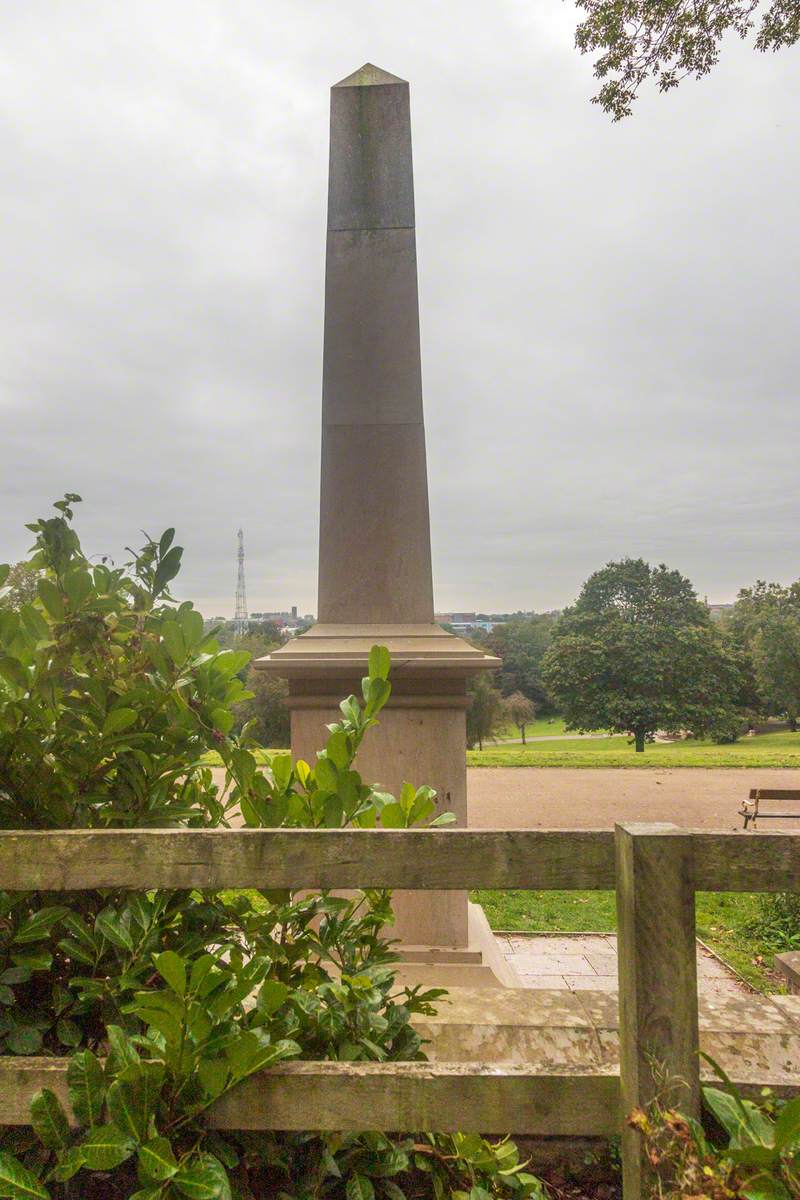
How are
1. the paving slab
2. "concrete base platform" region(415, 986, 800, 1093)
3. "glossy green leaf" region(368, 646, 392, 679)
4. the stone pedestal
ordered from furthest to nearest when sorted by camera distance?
1. the paving slab
2. the stone pedestal
3. "concrete base platform" region(415, 986, 800, 1093)
4. "glossy green leaf" region(368, 646, 392, 679)

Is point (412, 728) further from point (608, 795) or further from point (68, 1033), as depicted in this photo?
point (608, 795)

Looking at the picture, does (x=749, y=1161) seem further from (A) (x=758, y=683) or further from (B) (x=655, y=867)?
(A) (x=758, y=683)

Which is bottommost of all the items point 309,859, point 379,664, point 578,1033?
point 578,1033

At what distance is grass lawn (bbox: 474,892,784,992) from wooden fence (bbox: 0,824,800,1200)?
12.5ft

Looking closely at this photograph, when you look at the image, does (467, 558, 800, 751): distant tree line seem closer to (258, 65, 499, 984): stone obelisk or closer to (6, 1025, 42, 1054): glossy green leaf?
Result: (258, 65, 499, 984): stone obelisk

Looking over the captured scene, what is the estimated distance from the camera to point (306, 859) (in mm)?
1429

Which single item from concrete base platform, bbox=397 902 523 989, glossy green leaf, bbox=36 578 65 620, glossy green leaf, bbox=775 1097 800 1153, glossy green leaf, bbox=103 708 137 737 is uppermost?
glossy green leaf, bbox=36 578 65 620

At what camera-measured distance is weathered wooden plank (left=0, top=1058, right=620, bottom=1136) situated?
54.0 inches

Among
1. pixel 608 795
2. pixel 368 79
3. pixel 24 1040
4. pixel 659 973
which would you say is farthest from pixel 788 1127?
pixel 608 795

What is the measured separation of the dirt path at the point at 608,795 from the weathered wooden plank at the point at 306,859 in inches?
284

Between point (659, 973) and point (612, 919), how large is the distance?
5132mm

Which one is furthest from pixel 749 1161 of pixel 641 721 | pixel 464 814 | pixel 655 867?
pixel 641 721

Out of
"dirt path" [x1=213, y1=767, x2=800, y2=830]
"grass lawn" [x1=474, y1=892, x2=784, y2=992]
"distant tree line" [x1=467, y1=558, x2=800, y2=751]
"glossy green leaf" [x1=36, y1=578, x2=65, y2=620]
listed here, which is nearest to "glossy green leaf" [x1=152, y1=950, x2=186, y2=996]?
"glossy green leaf" [x1=36, y1=578, x2=65, y2=620]

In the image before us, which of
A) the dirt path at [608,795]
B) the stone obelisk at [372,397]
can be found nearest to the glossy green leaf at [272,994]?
the stone obelisk at [372,397]
